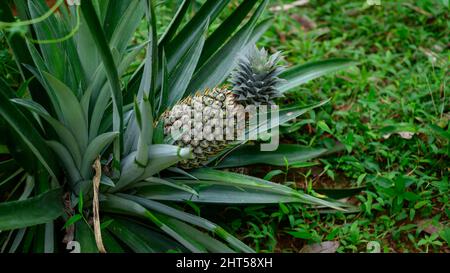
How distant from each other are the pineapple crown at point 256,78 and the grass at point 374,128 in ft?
1.17

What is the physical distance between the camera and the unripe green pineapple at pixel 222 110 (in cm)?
188

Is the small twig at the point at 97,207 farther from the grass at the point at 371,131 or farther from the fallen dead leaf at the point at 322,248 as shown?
the fallen dead leaf at the point at 322,248

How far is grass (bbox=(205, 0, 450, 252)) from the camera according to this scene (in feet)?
7.45

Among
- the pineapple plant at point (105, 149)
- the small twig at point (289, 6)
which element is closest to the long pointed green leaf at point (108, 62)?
the pineapple plant at point (105, 149)

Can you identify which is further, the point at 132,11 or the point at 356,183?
the point at 356,183

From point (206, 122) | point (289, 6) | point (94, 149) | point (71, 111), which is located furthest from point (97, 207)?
point (289, 6)

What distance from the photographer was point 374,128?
8.90ft

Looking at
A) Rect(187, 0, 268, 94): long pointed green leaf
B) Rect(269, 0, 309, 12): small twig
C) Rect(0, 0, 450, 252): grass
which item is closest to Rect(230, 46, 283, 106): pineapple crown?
Rect(187, 0, 268, 94): long pointed green leaf

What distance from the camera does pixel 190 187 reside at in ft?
6.20

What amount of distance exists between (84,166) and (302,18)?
2.03m

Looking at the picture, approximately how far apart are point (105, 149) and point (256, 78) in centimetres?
57

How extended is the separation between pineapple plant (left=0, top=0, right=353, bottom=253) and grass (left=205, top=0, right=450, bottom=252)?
358 millimetres
